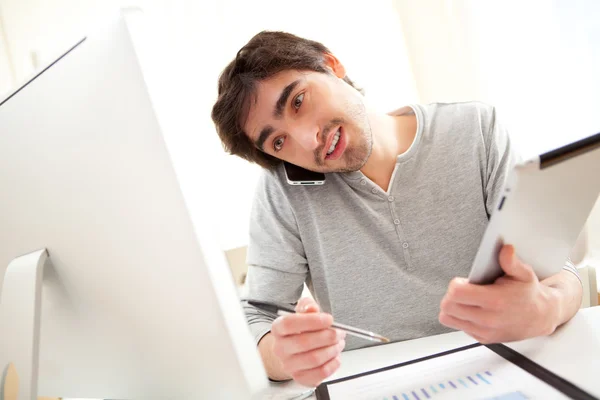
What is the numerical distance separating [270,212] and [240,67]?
1.24ft

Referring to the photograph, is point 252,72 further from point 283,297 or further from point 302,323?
point 302,323

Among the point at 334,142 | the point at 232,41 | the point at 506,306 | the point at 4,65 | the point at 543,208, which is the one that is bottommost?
the point at 506,306

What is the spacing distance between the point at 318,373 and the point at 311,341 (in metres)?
0.05

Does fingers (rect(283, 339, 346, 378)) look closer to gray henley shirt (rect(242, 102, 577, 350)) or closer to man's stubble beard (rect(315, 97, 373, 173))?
gray henley shirt (rect(242, 102, 577, 350))

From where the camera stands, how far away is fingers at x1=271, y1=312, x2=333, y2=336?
529 mm

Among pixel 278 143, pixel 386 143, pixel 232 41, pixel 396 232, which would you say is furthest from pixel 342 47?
pixel 396 232

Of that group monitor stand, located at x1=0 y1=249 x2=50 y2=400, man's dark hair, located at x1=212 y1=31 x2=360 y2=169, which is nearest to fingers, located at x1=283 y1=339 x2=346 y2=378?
monitor stand, located at x1=0 y1=249 x2=50 y2=400

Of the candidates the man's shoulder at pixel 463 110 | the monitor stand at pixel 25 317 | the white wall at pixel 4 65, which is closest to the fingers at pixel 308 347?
the monitor stand at pixel 25 317

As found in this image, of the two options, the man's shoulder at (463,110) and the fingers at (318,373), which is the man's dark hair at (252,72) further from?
the fingers at (318,373)

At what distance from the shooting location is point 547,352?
0.56 m

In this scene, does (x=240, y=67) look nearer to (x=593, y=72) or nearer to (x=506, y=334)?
(x=506, y=334)

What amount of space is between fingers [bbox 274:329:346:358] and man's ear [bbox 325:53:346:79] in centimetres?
79

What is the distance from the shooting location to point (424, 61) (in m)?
1.81

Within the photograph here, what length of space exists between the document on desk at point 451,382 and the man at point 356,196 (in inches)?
13.1
